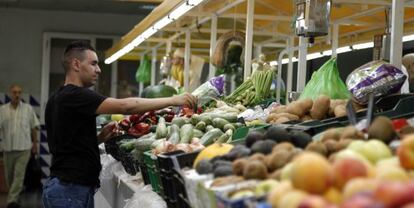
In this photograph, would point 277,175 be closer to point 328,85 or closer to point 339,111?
point 339,111

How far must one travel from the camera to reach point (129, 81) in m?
15.3

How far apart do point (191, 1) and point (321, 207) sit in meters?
3.29

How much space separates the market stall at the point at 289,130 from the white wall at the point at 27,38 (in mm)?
7526

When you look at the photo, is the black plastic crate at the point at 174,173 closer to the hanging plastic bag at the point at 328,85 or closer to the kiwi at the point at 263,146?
the kiwi at the point at 263,146

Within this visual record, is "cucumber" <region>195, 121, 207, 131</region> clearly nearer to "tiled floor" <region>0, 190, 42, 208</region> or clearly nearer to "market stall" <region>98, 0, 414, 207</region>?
"market stall" <region>98, 0, 414, 207</region>

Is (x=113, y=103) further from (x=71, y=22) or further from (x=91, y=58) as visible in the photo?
(x=71, y=22)

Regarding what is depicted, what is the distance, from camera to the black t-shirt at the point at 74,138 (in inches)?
154

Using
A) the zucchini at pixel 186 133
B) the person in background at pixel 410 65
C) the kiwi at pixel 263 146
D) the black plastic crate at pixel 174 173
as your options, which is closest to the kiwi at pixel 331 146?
the kiwi at pixel 263 146

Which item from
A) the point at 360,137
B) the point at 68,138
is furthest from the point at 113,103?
the point at 360,137

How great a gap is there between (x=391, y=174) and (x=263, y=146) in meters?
0.64

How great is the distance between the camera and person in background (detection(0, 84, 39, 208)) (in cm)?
1086

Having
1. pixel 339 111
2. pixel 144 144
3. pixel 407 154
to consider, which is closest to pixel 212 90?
pixel 144 144

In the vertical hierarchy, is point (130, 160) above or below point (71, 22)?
below

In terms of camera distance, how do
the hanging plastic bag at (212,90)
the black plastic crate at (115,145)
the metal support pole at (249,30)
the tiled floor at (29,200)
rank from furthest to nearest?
the tiled floor at (29,200) < the hanging plastic bag at (212,90) < the metal support pole at (249,30) < the black plastic crate at (115,145)
